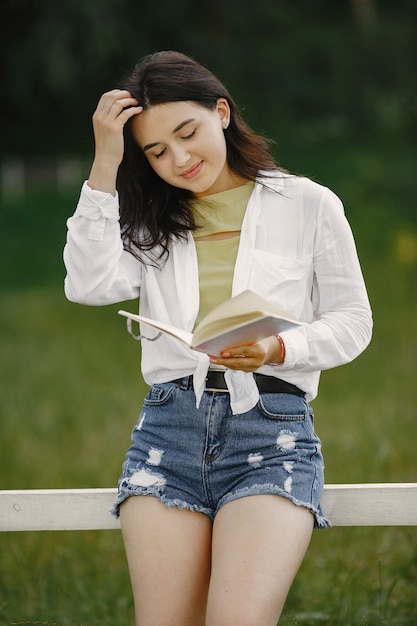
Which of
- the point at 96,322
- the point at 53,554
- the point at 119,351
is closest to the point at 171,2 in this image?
the point at 96,322

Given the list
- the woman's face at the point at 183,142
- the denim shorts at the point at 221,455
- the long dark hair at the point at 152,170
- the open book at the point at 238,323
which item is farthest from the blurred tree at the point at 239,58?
the open book at the point at 238,323

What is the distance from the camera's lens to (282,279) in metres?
2.45

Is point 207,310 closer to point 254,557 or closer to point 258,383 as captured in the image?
point 258,383

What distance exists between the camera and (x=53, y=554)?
4.17 metres

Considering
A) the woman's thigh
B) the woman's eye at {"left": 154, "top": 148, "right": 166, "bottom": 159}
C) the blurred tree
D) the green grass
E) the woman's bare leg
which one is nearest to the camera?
the woman's bare leg

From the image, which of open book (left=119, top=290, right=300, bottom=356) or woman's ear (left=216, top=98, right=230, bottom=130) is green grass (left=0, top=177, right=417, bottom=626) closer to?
open book (left=119, top=290, right=300, bottom=356)

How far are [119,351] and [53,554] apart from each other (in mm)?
4132

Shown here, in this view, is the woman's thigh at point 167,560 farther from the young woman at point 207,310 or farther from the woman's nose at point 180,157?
the woman's nose at point 180,157

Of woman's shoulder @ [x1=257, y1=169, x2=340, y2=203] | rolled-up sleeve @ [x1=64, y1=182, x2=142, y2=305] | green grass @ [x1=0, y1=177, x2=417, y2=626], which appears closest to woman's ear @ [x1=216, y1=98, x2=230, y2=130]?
woman's shoulder @ [x1=257, y1=169, x2=340, y2=203]

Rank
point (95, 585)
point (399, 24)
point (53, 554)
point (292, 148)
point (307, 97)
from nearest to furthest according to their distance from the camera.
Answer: point (95, 585), point (53, 554), point (292, 148), point (307, 97), point (399, 24)

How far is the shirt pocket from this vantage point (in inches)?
A: 96.0

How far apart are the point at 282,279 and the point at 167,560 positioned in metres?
0.71

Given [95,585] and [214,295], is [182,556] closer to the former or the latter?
[214,295]

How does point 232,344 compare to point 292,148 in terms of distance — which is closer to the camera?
point 232,344
